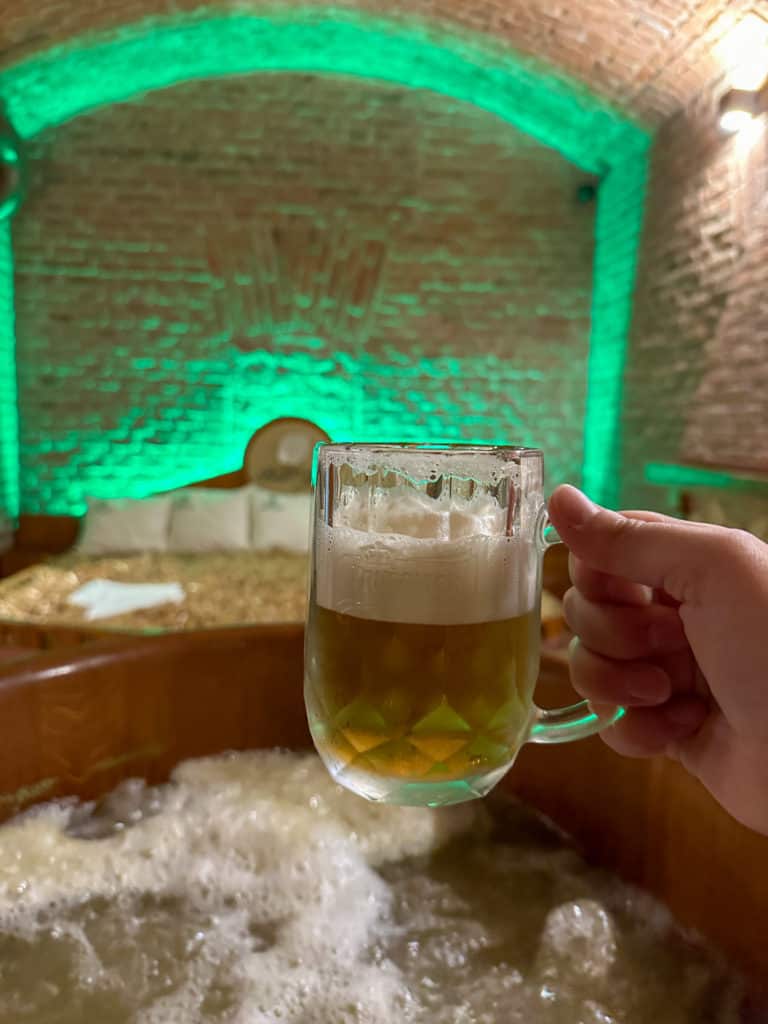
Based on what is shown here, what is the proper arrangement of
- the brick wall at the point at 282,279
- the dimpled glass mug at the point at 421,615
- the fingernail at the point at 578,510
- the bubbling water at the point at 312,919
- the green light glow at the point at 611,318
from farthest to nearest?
the brick wall at the point at 282,279
the green light glow at the point at 611,318
the bubbling water at the point at 312,919
the fingernail at the point at 578,510
the dimpled glass mug at the point at 421,615

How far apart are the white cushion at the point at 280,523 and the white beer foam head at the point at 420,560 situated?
3.31m

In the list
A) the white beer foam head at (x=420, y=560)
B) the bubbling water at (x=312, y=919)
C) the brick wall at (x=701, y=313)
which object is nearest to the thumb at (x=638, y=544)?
the white beer foam head at (x=420, y=560)

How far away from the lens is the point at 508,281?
4.93m

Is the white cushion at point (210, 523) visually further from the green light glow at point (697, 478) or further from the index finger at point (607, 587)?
the index finger at point (607, 587)

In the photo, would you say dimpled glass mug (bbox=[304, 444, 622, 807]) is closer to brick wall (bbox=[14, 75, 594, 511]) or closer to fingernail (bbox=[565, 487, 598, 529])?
fingernail (bbox=[565, 487, 598, 529])

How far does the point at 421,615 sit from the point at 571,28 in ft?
12.4

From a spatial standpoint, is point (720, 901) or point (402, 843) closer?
point (720, 901)

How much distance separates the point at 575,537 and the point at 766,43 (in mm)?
3310

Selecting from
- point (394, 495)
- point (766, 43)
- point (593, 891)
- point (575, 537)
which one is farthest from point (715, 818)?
point (766, 43)

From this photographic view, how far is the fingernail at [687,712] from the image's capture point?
0.86 m

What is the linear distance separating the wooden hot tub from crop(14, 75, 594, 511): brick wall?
377 centimetres

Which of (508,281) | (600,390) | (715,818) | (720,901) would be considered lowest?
(720,901)

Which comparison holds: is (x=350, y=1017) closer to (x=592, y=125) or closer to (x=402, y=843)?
(x=402, y=843)

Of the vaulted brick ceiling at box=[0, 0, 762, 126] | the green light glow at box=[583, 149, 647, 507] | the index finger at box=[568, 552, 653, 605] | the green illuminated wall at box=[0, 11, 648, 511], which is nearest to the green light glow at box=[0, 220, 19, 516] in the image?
the green illuminated wall at box=[0, 11, 648, 511]
